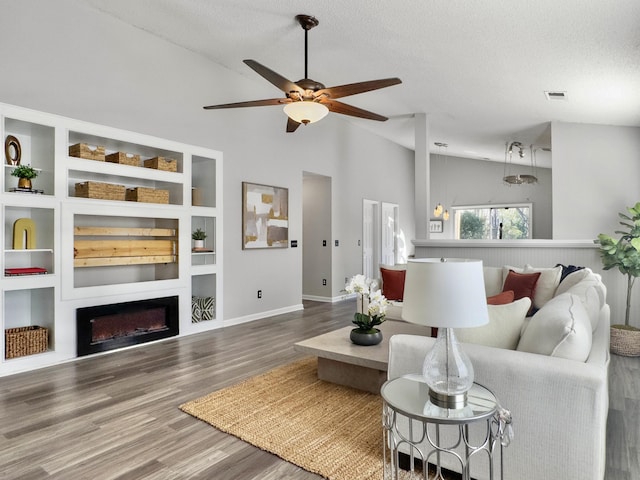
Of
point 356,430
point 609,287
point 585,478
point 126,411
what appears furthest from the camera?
point 609,287

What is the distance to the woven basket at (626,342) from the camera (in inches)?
158

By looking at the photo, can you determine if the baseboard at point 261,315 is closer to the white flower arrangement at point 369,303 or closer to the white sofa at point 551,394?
the white flower arrangement at point 369,303

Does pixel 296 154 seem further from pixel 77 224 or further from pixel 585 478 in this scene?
pixel 585 478

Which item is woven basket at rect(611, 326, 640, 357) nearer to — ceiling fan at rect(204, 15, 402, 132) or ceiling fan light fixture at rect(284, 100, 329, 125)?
ceiling fan at rect(204, 15, 402, 132)

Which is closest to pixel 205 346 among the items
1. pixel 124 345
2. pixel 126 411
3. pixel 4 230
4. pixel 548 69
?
pixel 124 345

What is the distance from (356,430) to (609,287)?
4193mm

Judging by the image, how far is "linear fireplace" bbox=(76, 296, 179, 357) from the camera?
12.9 feet

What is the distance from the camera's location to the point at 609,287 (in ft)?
16.3

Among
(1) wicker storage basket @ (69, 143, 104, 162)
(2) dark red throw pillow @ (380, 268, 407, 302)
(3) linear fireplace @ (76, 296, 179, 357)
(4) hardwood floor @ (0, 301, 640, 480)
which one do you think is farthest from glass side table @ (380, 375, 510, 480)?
→ (1) wicker storage basket @ (69, 143, 104, 162)

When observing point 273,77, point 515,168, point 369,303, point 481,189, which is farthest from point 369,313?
point 515,168

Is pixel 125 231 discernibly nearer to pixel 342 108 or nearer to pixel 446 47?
pixel 342 108

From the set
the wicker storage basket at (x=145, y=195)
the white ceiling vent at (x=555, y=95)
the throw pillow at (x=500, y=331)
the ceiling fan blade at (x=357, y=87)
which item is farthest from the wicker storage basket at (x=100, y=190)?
the white ceiling vent at (x=555, y=95)

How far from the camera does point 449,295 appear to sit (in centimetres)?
152

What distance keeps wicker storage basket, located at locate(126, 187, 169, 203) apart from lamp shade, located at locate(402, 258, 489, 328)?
12.0 feet
